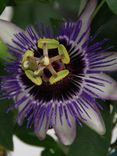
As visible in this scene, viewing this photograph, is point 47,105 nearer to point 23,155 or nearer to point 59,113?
point 59,113

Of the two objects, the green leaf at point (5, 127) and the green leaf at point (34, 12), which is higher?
the green leaf at point (34, 12)

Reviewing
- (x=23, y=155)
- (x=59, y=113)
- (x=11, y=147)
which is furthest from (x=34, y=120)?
(x=23, y=155)

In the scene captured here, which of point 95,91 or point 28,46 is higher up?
point 28,46

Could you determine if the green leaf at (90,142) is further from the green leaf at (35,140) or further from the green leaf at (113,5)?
the green leaf at (35,140)

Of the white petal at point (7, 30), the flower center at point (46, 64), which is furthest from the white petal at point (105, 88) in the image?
the white petal at point (7, 30)

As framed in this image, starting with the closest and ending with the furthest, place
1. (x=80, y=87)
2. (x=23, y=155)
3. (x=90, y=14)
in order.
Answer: (x=90, y=14)
(x=80, y=87)
(x=23, y=155)

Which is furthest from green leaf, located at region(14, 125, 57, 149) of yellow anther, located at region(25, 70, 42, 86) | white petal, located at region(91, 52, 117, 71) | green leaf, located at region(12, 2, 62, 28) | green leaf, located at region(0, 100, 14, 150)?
green leaf, located at region(12, 2, 62, 28)

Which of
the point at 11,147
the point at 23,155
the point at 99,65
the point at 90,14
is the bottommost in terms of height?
the point at 23,155
